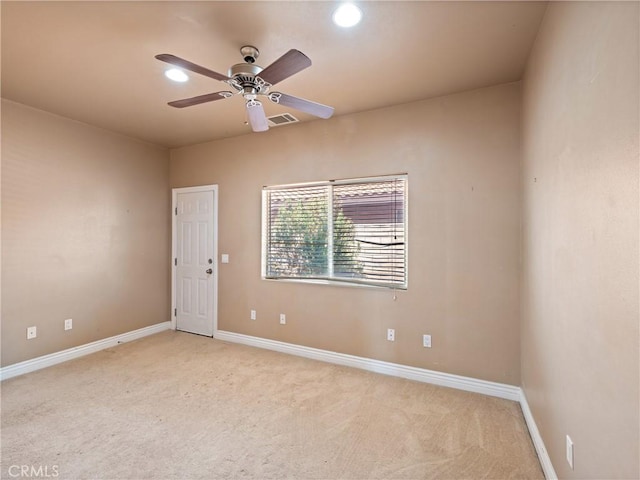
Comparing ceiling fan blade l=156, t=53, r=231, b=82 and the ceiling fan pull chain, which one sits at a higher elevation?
the ceiling fan pull chain

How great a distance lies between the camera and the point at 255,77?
1.93m

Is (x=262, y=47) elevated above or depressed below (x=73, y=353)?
above

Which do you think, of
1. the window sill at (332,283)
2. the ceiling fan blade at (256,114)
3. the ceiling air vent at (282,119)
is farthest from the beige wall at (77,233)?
the ceiling fan blade at (256,114)

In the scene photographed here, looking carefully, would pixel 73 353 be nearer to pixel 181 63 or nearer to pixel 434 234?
pixel 181 63

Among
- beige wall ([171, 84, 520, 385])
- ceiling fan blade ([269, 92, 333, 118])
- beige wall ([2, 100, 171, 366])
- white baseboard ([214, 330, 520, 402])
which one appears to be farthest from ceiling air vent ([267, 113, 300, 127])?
white baseboard ([214, 330, 520, 402])

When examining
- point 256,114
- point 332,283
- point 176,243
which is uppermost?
point 256,114

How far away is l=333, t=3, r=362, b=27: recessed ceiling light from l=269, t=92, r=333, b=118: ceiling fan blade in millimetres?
494

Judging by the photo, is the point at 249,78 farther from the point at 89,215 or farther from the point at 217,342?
the point at 217,342

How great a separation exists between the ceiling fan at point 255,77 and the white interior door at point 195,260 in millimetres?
2229

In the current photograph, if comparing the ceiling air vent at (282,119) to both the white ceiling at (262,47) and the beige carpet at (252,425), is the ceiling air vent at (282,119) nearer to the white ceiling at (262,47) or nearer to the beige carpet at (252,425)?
the white ceiling at (262,47)

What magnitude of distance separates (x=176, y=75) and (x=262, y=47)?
85 cm

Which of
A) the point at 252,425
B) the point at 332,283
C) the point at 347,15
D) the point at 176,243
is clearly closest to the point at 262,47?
the point at 347,15

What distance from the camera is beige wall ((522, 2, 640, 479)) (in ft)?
3.18

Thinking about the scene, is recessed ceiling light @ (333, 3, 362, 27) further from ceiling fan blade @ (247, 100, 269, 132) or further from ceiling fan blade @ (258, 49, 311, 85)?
ceiling fan blade @ (247, 100, 269, 132)
